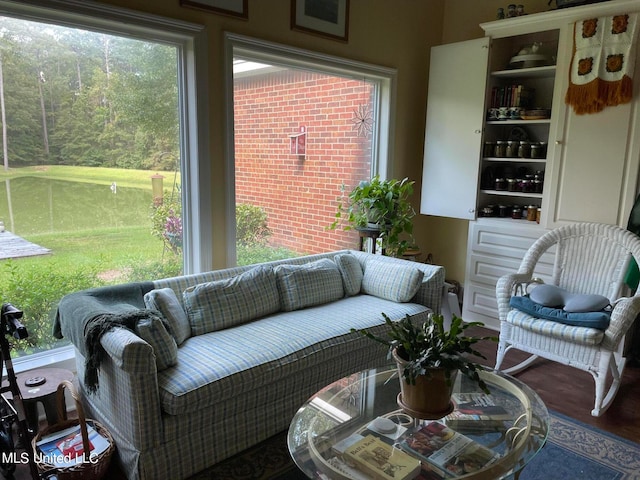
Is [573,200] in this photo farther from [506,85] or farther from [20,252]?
[20,252]

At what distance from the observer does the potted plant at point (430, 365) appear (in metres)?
1.63

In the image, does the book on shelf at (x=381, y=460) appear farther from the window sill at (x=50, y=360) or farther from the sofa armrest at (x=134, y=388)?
the window sill at (x=50, y=360)

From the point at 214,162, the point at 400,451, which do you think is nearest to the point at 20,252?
the point at 214,162

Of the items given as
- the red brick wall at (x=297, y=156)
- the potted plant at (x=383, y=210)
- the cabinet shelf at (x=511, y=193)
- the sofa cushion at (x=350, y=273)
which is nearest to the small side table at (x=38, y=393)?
the red brick wall at (x=297, y=156)

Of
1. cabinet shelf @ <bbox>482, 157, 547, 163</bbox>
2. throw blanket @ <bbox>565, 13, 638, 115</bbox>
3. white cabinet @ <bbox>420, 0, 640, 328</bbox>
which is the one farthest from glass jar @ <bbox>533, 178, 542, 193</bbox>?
throw blanket @ <bbox>565, 13, 638, 115</bbox>

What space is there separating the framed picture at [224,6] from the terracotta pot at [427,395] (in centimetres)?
215

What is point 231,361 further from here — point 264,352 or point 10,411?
point 10,411

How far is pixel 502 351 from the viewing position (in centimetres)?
301

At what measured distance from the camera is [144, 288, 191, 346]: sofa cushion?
2294 mm

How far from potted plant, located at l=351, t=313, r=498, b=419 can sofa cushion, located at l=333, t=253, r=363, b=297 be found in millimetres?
1391

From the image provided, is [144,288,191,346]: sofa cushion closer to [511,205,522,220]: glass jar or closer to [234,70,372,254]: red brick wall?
[234,70,372,254]: red brick wall

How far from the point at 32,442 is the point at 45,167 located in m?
1.27

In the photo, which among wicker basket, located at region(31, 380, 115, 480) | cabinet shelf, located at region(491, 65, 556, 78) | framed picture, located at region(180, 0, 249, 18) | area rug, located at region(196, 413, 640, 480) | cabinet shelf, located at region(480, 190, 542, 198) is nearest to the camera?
wicker basket, located at region(31, 380, 115, 480)

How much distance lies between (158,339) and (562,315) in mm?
2169
